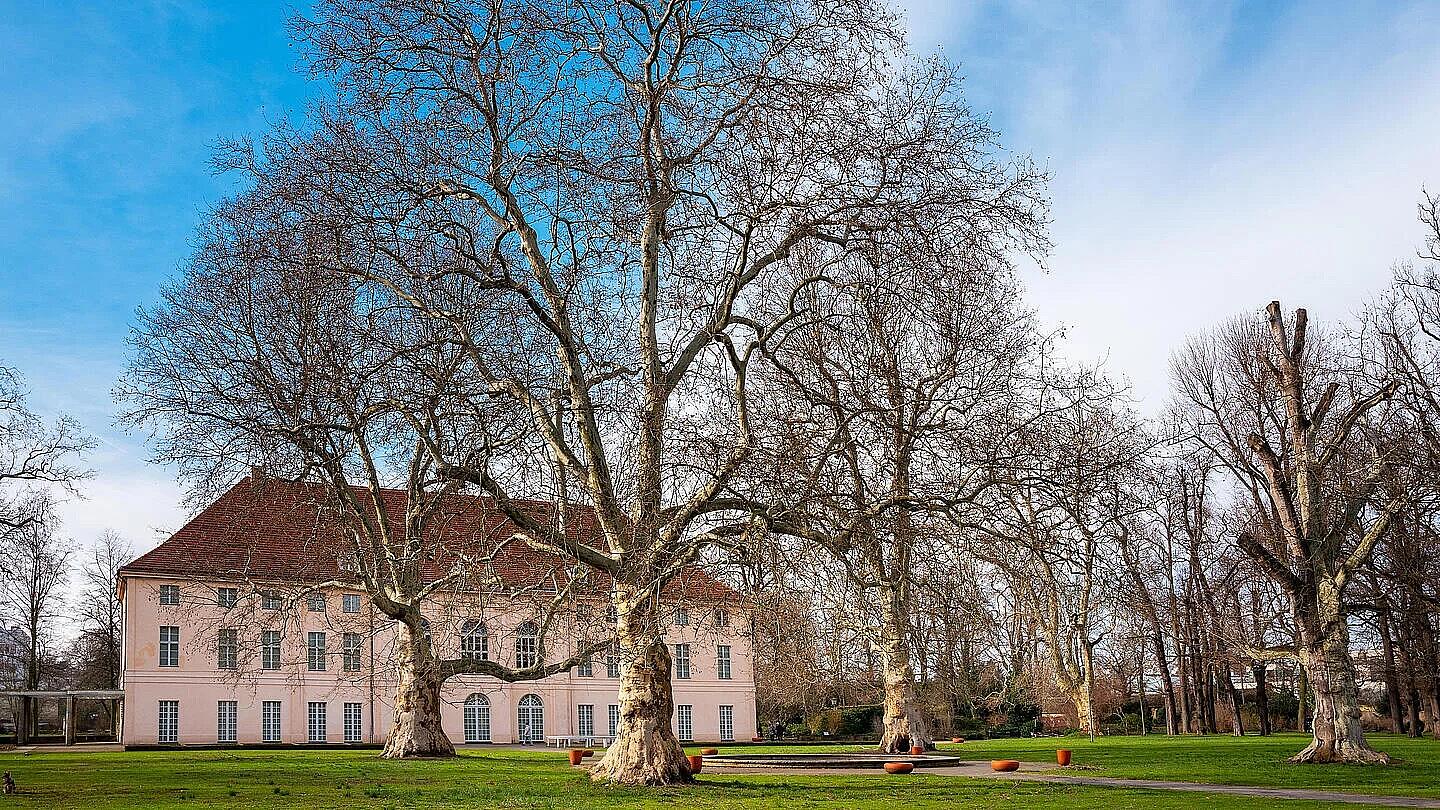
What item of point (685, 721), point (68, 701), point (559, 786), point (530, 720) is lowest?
point (685, 721)

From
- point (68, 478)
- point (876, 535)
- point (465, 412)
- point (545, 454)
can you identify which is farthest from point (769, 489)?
point (68, 478)

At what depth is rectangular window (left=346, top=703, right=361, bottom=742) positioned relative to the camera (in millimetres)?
54031

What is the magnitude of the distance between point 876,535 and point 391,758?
1899cm

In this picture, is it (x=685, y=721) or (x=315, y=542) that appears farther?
(x=685, y=721)

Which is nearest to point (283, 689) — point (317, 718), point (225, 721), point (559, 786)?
point (317, 718)

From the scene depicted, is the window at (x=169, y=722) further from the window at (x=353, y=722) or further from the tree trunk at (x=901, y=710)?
the tree trunk at (x=901, y=710)

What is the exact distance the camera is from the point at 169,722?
51.1 metres

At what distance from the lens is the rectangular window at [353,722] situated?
177 ft

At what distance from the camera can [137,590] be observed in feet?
168

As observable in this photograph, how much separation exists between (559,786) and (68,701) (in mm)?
52530

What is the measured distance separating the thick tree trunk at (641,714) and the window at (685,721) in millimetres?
41012

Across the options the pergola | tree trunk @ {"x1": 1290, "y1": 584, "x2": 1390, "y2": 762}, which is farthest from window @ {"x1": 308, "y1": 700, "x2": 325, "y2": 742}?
tree trunk @ {"x1": 1290, "y1": 584, "x2": 1390, "y2": 762}

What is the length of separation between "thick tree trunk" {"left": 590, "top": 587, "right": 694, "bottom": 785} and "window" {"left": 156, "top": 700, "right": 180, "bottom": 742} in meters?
36.9

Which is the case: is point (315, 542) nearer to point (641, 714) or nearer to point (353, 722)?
point (353, 722)
